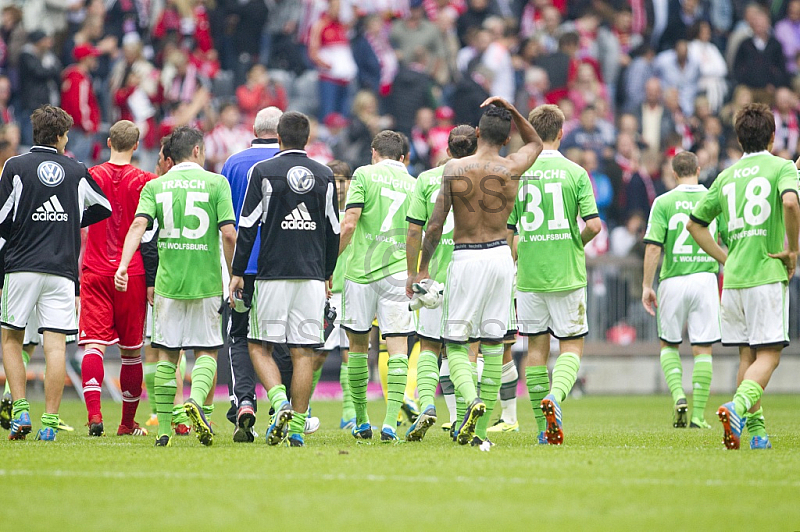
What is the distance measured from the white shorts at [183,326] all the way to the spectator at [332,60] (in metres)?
13.0

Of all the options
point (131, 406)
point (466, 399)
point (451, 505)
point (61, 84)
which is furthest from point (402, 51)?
point (451, 505)

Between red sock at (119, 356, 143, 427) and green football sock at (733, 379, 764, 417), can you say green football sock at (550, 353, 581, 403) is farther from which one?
red sock at (119, 356, 143, 427)

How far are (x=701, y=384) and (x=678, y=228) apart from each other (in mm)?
1720

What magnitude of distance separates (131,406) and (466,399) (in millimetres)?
3631

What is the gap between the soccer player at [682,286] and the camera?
470 inches

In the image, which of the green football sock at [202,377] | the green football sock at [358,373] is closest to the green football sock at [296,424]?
the green football sock at [202,377]

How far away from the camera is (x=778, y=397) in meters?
17.8

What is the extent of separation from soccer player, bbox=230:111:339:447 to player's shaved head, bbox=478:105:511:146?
133 centimetres

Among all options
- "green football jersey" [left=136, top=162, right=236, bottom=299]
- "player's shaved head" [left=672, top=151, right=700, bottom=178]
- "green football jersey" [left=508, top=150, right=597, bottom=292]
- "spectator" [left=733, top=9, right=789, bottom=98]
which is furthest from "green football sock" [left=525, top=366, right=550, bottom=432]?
"spectator" [left=733, top=9, right=789, bottom=98]

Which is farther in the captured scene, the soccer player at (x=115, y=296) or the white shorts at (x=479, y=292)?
the soccer player at (x=115, y=296)

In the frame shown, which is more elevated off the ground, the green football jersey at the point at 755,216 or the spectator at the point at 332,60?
the spectator at the point at 332,60

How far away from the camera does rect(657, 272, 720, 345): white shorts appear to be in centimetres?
1225

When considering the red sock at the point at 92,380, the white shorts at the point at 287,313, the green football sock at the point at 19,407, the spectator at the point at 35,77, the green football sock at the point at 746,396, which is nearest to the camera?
the green football sock at the point at 746,396

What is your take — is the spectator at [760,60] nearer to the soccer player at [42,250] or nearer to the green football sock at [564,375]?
the green football sock at [564,375]
